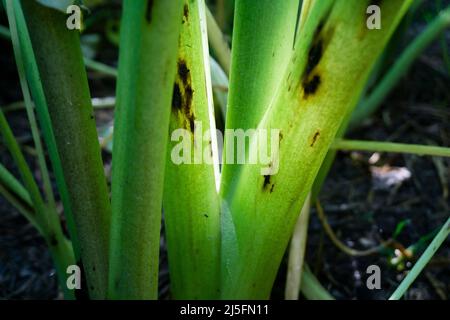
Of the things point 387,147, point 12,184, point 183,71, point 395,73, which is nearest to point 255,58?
point 183,71

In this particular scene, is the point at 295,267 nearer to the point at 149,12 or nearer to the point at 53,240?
the point at 53,240

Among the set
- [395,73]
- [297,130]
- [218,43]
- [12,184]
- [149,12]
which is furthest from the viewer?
[395,73]

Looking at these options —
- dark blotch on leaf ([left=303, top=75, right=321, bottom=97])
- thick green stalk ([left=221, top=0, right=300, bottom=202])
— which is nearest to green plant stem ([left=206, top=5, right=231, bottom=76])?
thick green stalk ([left=221, top=0, right=300, bottom=202])

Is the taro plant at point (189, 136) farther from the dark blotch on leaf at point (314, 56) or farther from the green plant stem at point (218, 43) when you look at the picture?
the green plant stem at point (218, 43)

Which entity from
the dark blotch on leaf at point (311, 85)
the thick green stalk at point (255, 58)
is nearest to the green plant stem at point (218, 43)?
the thick green stalk at point (255, 58)

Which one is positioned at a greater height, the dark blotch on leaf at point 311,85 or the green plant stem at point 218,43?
the green plant stem at point 218,43
